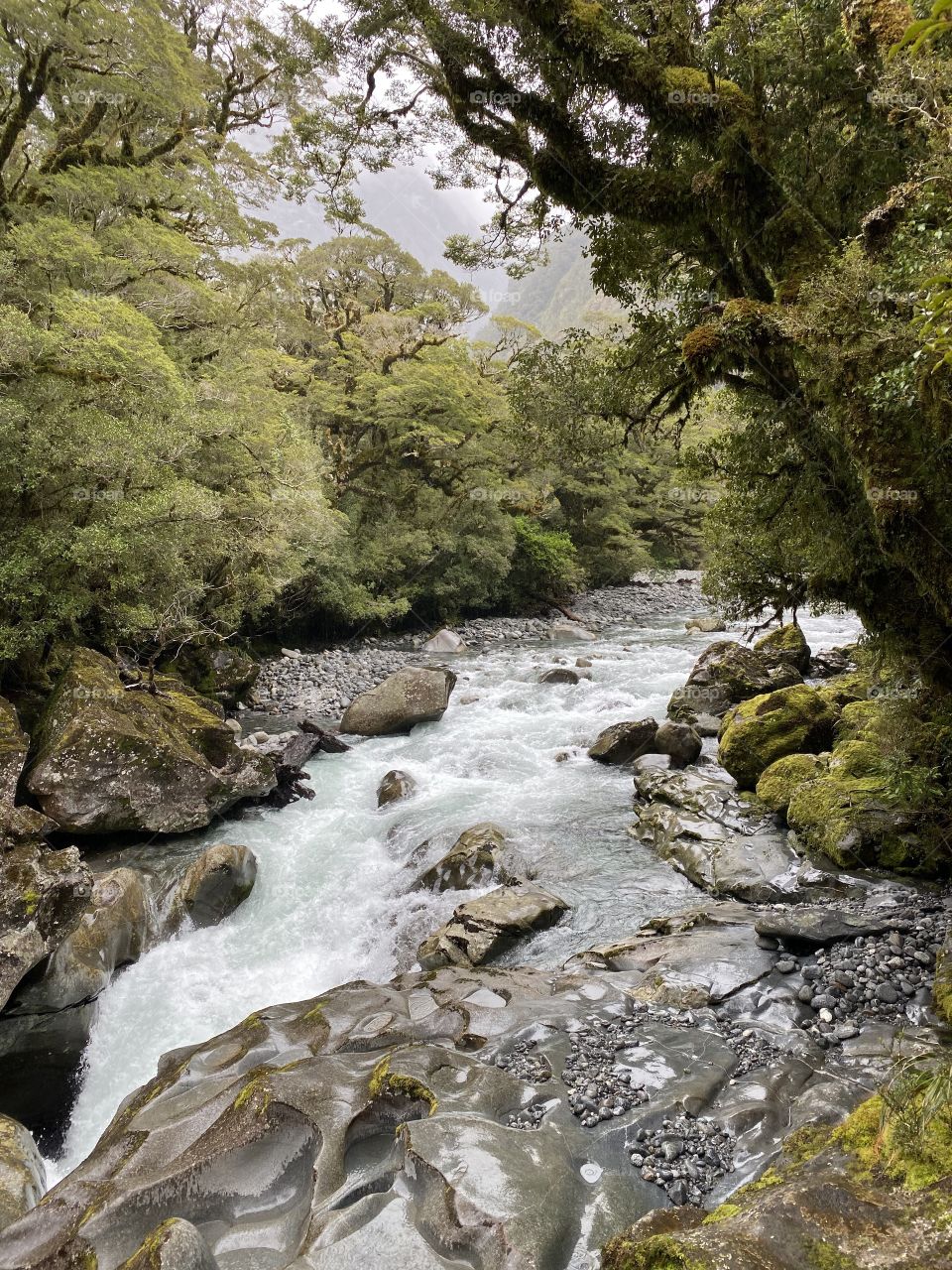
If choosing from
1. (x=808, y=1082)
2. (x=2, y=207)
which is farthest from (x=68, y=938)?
(x=2, y=207)

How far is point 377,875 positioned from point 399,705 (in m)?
6.07

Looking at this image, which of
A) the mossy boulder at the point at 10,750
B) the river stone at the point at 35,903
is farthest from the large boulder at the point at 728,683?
the mossy boulder at the point at 10,750

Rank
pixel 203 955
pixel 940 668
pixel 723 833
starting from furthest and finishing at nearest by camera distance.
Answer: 1. pixel 723 833
2. pixel 203 955
3. pixel 940 668

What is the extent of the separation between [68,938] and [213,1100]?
3.50 m

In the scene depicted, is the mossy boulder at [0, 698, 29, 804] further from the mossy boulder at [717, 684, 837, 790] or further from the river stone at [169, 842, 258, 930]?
the mossy boulder at [717, 684, 837, 790]

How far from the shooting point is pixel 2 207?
39.1ft

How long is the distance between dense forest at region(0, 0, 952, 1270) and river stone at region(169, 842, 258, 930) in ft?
0.20

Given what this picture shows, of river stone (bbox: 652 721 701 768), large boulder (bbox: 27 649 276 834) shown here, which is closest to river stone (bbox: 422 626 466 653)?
river stone (bbox: 652 721 701 768)

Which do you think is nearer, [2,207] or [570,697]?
[2,207]

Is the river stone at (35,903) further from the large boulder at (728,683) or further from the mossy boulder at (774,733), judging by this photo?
the large boulder at (728,683)

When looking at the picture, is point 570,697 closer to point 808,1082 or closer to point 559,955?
point 559,955

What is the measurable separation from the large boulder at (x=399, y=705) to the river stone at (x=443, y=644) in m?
7.66

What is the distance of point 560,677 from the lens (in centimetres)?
1883

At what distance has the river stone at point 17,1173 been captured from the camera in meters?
4.87
